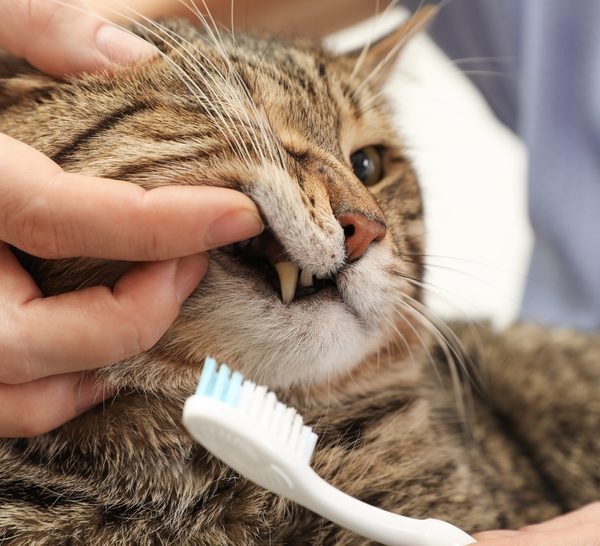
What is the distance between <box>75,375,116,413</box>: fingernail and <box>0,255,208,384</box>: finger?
0.07 metres

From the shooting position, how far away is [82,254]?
0.68 metres

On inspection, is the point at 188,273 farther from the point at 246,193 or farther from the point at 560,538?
the point at 560,538

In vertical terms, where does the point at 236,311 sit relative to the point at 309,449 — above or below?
above

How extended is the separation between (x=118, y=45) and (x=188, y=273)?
0.36 meters

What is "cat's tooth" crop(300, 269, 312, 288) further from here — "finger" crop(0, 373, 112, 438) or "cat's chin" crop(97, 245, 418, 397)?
"finger" crop(0, 373, 112, 438)

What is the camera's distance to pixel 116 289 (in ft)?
2.28

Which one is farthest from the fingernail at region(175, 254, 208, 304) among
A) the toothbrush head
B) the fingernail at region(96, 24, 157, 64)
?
the fingernail at region(96, 24, 157, 64)

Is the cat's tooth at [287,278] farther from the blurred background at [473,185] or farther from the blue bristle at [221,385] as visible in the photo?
the blurred background at [473,185]

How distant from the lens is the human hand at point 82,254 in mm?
634

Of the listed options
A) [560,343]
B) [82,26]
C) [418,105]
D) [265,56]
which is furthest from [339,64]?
[560,343]

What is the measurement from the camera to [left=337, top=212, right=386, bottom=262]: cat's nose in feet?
2.40

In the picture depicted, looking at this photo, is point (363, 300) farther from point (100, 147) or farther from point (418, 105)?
point (418, 105)

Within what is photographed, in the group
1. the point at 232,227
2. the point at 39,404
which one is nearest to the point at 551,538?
the point at 232,227

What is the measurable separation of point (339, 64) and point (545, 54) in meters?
0.53
